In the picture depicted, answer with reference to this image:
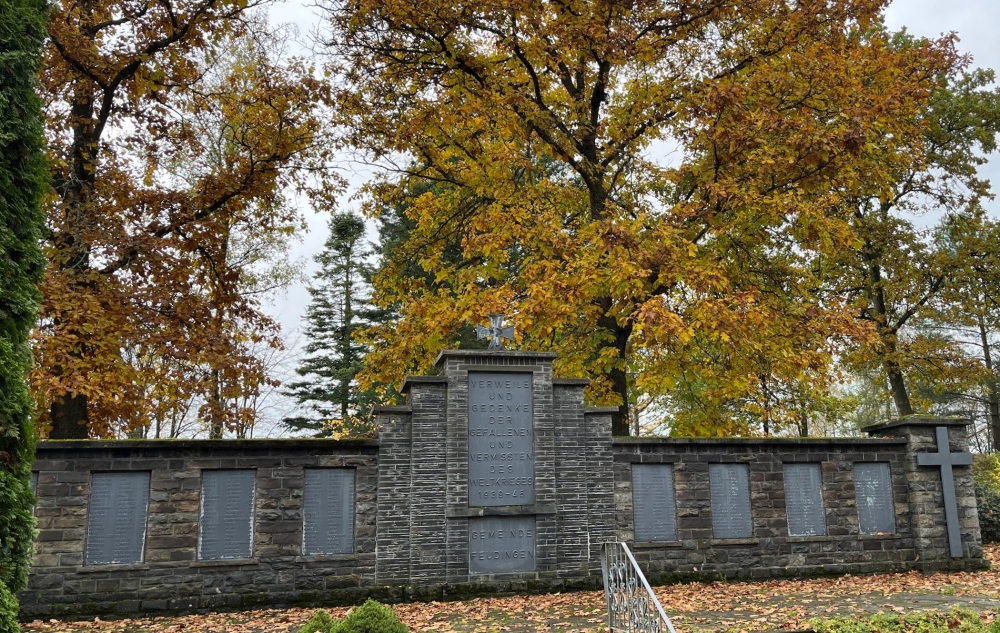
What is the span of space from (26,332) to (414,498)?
241 inches

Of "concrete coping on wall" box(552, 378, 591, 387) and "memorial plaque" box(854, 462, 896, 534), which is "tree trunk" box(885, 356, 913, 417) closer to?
"memorial plaque" box(854, 462, 896, 534)

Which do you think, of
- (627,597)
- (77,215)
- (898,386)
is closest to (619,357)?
(627,597)

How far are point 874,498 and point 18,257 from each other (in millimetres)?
12303

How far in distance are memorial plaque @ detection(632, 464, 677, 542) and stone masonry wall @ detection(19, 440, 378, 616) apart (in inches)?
156

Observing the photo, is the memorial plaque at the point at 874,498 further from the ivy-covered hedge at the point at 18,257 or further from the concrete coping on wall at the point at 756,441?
the ivy-covered hedge at the point at 18,257

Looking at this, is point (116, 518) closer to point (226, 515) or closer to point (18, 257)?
point (226, 515)

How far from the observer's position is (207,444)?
408 inches

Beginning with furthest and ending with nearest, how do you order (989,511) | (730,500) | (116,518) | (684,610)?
(989,511) < (730,500) < (116,518) < (684,610)

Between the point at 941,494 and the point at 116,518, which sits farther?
the point at 941,494

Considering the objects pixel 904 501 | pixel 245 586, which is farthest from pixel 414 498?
pixel 904 501

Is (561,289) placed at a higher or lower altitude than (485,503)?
higher

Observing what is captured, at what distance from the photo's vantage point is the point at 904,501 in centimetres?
1248

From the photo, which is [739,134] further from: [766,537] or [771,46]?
[766,537]

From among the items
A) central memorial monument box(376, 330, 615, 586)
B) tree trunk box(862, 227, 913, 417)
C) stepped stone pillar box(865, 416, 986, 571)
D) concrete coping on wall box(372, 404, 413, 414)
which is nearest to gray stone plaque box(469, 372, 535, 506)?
central memorial monument box(376, 330, 615, 586)
